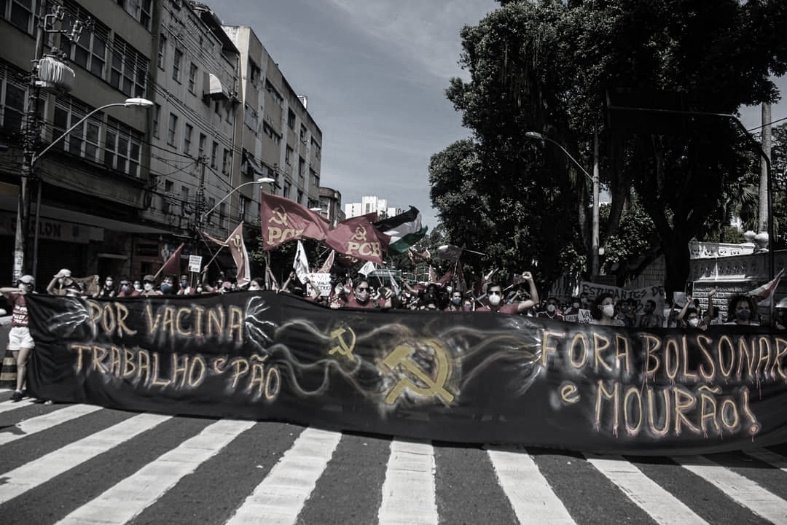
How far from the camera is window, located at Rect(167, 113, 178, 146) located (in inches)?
1120

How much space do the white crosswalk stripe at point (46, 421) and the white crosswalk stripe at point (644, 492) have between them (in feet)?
18.5

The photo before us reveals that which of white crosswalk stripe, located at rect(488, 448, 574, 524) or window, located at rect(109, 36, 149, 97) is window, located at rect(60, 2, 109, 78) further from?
white crosswalk stripe, located at rect(488, 448, 574, 524)

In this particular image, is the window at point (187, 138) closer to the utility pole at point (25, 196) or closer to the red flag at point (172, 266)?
the utility pole at point (25, 196)

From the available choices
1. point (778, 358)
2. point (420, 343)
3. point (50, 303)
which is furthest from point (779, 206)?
point (50, 303)

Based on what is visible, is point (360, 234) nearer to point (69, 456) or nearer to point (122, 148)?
point (69, 456)

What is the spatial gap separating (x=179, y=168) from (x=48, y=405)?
79.2 ft

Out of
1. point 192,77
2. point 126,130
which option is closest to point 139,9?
point 126,130

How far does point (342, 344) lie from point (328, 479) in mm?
1836

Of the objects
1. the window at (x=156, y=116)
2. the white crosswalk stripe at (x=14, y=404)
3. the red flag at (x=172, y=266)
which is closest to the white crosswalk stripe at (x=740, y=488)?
the white crosswalk stripe at (x=14, y=404)

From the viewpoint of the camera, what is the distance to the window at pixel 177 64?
2856 centimetres

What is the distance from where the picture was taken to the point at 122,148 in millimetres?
24234

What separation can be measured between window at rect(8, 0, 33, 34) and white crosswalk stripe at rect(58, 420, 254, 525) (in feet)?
55.9

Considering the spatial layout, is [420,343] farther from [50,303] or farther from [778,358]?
[50,303]

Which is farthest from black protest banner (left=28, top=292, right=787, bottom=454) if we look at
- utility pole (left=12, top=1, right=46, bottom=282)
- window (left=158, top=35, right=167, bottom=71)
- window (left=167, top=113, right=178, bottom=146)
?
window (left=167, top=113, right=178, bottom=146)
